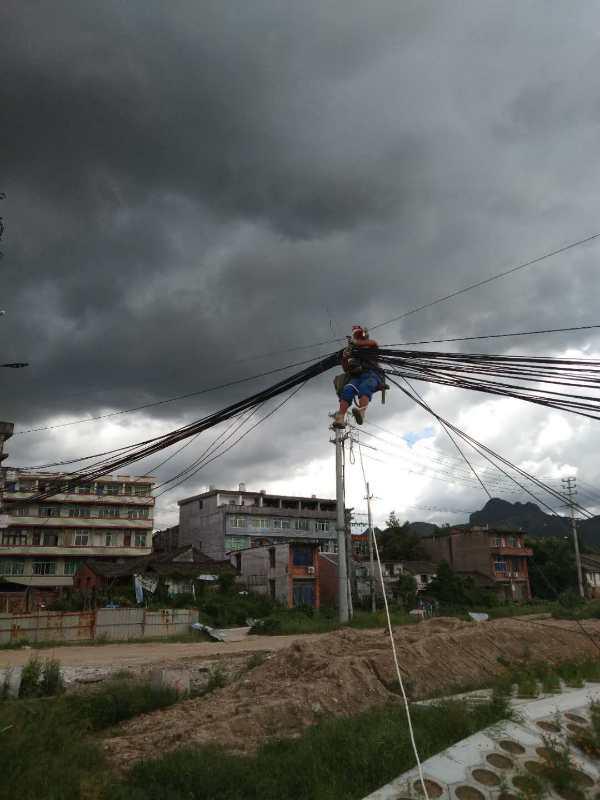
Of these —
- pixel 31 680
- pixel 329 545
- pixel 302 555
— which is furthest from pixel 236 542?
pixel 31 680

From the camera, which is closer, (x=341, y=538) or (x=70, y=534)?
(x=341, y=538)

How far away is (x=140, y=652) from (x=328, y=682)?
53.8 feet

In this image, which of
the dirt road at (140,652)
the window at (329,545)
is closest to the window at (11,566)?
the dirt road at (140,652)

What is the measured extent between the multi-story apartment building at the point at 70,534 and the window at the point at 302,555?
44.5ft

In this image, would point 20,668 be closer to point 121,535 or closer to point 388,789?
point 388,789

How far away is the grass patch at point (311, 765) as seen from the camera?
23.6 ft

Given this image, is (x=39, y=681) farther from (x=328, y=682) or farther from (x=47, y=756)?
(x=47, y=756)

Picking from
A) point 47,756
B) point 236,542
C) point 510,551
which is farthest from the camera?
point 510,551

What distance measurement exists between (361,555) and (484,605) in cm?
1248

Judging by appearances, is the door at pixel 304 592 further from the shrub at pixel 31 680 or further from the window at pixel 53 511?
the shrub at pixel 31 680

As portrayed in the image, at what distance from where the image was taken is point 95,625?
1184 inches

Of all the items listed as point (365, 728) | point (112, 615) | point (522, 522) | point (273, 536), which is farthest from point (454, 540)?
point (522, 522)

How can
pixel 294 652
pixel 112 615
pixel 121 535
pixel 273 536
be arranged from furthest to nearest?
pixel 273 536 → pixel 121 535 → pixel 112 615 → pixel 294 652

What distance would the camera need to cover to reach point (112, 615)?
30641mm
